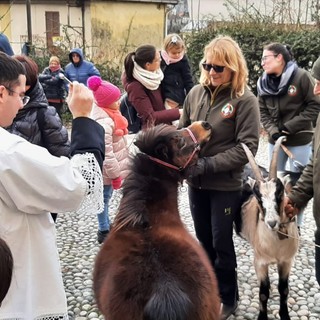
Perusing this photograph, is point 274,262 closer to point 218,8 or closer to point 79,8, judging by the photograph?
point 79,8

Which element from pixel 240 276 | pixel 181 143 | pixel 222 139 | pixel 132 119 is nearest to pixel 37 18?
pixel 132 119

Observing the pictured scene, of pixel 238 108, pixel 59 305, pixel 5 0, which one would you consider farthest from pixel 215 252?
pixel 5 0

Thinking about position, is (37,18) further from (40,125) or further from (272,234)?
(272,234)

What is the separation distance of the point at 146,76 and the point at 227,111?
1.96 metres

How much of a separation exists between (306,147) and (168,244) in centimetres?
365

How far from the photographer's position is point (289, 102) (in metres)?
5.53

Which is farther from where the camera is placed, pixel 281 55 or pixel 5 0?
pixel 5 0

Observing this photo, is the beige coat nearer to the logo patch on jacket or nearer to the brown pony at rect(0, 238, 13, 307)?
the logo patch on jacket

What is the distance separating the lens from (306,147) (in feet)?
18.2

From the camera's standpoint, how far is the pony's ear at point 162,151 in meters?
2.59

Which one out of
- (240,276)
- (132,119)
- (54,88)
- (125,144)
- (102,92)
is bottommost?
(240,276)

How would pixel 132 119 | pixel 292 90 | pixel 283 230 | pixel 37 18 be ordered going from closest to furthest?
pixel 283 230
pixel 292 90
pixel 132 119
pixel 37 18

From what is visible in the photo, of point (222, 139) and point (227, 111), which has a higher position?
point (227, 111)

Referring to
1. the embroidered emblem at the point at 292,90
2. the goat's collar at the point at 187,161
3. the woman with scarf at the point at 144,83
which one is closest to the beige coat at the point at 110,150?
the woman with scarf at the point at 144,83
